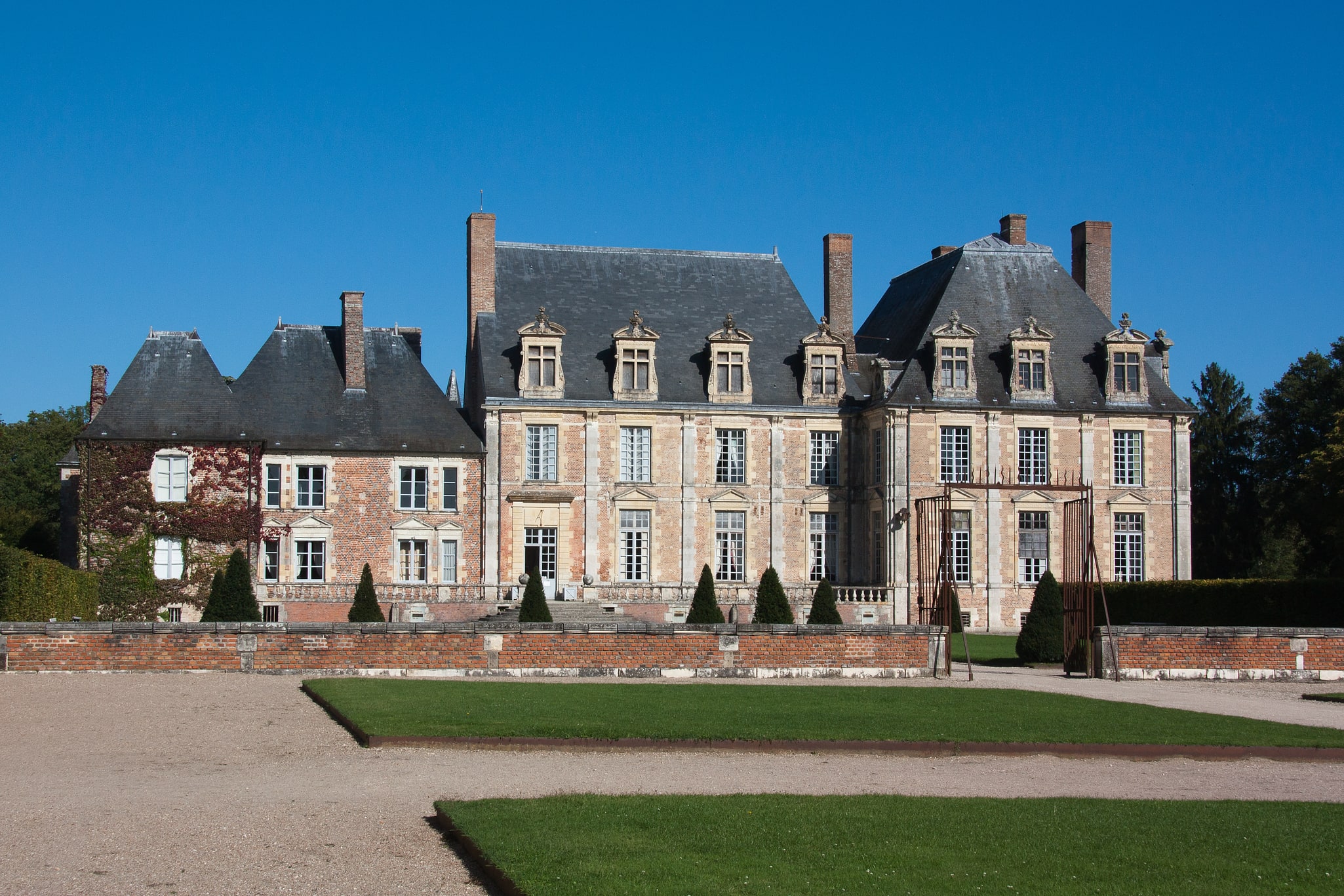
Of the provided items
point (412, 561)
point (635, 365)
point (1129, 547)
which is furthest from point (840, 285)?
point (412, 561)

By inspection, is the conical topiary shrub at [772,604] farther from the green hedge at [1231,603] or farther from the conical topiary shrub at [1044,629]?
the green hedge at [1231,603]

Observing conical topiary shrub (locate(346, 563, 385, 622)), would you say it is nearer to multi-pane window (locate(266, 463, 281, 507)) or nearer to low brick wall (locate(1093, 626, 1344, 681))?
multi-pane window (locate(266, 463, 281, 507))

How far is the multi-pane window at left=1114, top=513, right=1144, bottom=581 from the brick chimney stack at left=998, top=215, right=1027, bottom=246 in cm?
867

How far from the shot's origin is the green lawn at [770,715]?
13.6 m

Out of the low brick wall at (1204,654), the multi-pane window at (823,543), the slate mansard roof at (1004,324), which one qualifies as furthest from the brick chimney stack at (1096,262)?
the low brick wall at (1204,654)

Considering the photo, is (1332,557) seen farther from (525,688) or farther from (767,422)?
(525,688)

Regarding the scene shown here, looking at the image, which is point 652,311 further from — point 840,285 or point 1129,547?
point 1129,547

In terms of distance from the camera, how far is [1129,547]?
38.0 m

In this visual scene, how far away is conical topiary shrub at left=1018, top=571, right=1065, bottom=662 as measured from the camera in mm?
25938

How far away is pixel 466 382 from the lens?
4078cm

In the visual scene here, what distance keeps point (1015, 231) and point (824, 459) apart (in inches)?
369

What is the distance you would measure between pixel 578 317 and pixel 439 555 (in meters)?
7.66

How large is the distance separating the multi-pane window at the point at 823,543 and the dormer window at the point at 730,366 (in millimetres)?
3759

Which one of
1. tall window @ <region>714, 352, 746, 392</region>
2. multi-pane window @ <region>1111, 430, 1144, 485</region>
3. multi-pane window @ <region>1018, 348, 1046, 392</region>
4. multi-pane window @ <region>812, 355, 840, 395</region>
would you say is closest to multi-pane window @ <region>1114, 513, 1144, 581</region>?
multi-pane window @ <region>1111, 430, 1144, 485</region>
